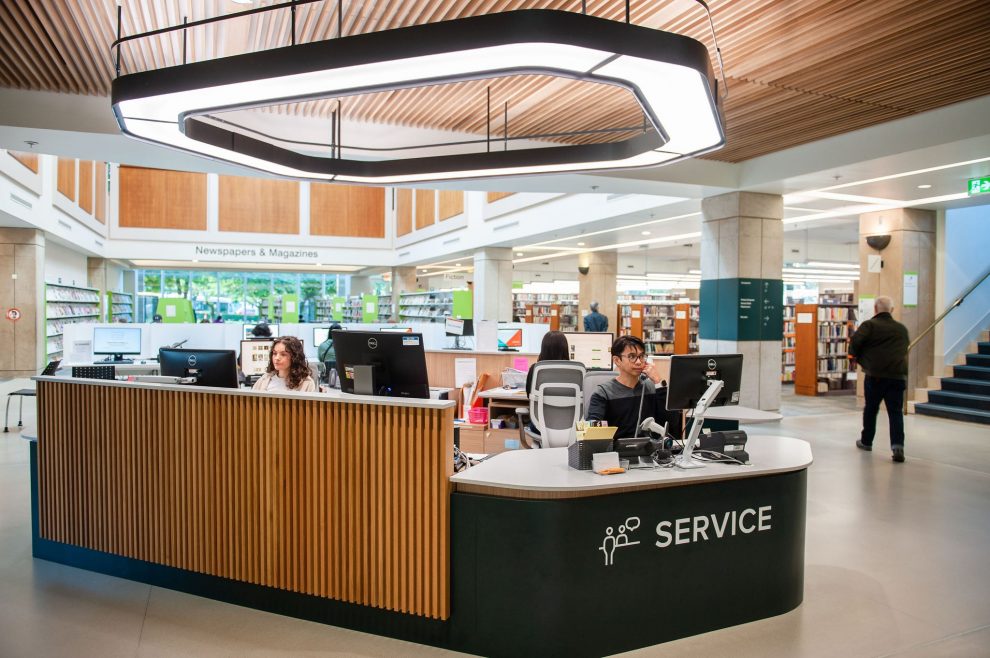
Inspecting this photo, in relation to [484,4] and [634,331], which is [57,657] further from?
[634,331]

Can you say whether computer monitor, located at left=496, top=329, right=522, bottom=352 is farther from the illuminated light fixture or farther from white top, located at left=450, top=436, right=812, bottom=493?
white top, located at left=450, top=436, right=812, bottom=493

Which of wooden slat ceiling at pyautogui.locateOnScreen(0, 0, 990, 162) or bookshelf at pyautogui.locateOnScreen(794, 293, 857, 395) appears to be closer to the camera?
wooden slat ceiling at pyautogui.locateOnScreen(0, 0, 990, 162)

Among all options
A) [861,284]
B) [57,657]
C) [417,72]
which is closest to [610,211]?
[861,284]

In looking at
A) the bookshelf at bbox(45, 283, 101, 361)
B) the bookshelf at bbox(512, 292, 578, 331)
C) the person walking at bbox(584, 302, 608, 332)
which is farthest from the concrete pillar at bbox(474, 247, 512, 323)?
the bookshelf at bbox(45, 283, 101, 361)

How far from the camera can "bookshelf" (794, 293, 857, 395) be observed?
41.0 ft

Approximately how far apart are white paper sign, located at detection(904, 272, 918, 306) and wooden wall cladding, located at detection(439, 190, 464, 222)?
10750 millimetres

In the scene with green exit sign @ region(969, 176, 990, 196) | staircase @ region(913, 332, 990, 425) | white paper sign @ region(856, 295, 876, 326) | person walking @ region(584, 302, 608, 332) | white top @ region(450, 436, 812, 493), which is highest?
green exit sign @ region(969, 176, 990, 196)

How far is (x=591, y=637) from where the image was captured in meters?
2.69

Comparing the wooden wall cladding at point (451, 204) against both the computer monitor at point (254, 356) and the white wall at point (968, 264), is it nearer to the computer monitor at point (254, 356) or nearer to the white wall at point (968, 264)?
the computer monitor at point (254, 356)

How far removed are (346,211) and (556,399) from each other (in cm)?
1892

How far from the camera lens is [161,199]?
20391 millimetres

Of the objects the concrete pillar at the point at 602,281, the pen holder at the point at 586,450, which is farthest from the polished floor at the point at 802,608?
the concrete pillar at the point at 602,281

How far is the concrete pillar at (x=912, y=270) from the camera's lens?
10477 mm

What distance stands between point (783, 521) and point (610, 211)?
8692mm
